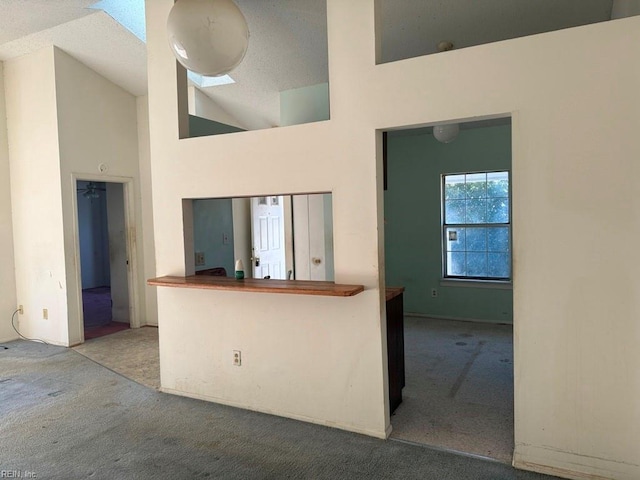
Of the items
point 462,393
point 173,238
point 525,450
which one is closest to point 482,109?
point 525,450

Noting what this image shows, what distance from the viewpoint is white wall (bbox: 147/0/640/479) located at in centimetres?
207

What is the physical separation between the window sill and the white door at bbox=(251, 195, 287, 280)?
7.23 ft

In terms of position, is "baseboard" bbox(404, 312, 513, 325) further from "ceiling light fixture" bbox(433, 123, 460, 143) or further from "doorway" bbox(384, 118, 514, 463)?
"ceiling light fixture" bbox(433, 123, 460, 143)

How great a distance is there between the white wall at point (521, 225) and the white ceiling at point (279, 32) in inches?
42.4

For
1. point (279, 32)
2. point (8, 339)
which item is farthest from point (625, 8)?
point (8, 339)

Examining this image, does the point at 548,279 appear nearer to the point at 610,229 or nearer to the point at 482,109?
the point at 610,229

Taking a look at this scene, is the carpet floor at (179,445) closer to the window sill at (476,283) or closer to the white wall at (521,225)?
the white wall at (521,225)

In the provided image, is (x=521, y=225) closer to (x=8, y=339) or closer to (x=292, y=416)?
(x=292, y=416)

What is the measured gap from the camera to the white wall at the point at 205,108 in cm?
491

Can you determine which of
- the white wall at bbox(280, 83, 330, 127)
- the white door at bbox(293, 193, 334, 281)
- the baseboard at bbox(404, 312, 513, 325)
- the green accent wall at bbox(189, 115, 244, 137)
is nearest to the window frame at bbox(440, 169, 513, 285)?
the baseboard at bbox(404, 312, 513, 325)

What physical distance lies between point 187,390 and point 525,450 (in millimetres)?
2333

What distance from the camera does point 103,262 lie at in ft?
30.8

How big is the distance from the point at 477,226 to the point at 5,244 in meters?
5.67

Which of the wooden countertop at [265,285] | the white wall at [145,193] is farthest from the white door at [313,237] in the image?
the wooden countertop at [265,285]
